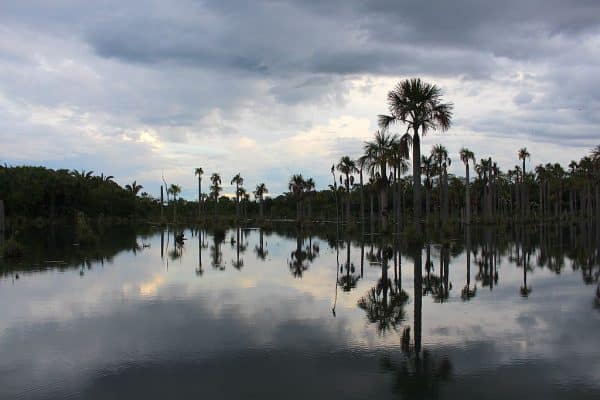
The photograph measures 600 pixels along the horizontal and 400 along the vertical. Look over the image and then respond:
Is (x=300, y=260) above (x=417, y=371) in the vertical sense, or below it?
below

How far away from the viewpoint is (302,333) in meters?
9.80

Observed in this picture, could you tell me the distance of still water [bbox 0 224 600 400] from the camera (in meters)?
6.91

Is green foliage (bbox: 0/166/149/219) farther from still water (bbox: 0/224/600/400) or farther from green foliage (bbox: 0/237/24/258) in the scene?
still water (bbox: 0/224/600/400)

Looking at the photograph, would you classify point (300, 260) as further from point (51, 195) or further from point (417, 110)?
point (51, 195)

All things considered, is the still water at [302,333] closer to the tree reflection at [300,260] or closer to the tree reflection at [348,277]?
A: the tree reflection at [348,277]

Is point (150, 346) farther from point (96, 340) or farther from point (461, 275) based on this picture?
point (461, 275)

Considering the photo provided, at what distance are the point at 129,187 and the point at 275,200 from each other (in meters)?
43.8

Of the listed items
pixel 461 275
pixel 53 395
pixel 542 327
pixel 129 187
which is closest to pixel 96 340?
pixel 53 395

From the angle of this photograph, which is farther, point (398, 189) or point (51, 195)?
point (51, 195)

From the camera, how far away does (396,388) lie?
264 inches

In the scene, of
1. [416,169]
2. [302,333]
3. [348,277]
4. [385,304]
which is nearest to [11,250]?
[348,277]

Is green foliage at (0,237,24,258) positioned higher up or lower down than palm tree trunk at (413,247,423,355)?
higher up

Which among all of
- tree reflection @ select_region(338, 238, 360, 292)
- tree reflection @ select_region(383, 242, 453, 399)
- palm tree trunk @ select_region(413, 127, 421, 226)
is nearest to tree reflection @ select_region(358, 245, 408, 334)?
tree reflection @ select_region(338, 238, 360, 292)

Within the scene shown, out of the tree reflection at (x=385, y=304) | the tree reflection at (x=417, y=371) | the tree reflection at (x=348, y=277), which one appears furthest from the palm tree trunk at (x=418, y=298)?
the tree reflection at (x=348, y=277)
